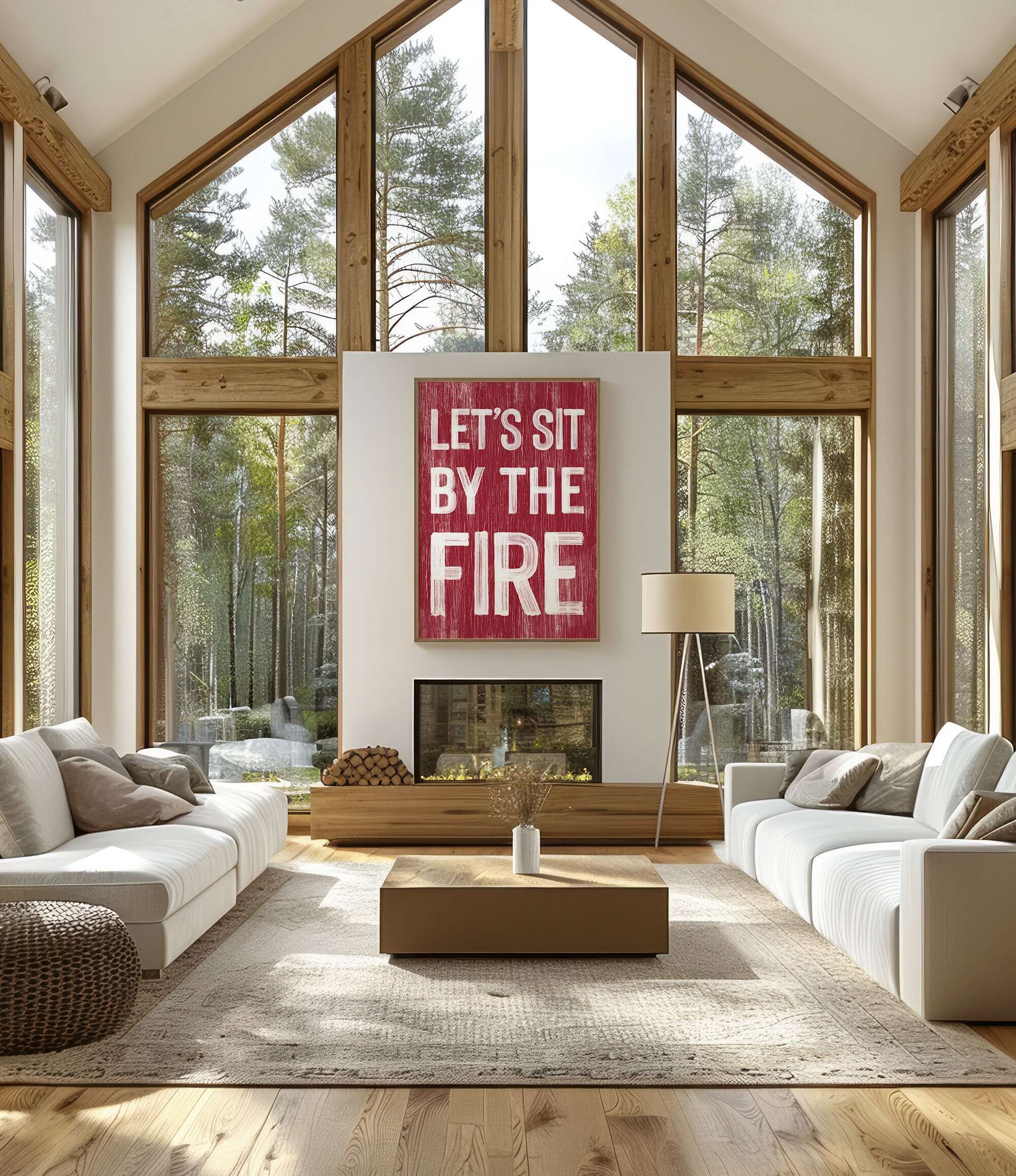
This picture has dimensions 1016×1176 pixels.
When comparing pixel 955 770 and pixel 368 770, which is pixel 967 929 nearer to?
pixel 955 770

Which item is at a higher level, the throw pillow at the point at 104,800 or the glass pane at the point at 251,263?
the glass pane at the point at 251,263

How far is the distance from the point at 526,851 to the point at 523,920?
0.35 metres

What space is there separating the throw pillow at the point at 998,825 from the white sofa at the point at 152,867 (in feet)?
8.70

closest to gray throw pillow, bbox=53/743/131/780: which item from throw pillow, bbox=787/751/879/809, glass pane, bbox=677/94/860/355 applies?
throw pillow, bbox=787/751/879/809

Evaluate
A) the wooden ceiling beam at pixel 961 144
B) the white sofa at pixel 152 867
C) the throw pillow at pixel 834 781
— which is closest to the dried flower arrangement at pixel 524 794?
the white sofa at pixel 152 867

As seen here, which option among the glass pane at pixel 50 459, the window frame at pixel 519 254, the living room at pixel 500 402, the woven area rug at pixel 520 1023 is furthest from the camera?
the window frame at pixel 519 254

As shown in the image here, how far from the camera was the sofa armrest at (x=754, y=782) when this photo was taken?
5.89 metres

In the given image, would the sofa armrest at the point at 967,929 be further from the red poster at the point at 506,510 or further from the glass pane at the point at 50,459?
the glass pane at the point at 50,459


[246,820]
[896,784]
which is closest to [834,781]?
[896,784]

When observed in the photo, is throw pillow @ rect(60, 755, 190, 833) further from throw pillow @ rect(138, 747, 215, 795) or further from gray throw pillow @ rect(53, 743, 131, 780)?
throw pillow @ rect(138, 747, 215, 795)

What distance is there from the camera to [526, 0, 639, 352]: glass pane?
7.48 metres

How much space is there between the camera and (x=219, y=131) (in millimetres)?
7418

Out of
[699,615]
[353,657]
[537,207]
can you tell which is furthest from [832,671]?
[537,207]

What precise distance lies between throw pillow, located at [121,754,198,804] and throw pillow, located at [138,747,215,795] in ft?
0.43
